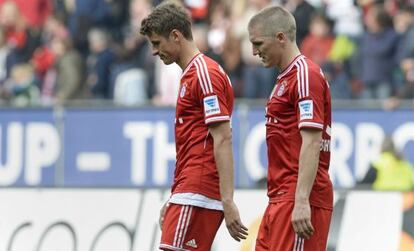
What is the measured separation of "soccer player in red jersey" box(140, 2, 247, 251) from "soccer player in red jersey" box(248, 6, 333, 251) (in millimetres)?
279

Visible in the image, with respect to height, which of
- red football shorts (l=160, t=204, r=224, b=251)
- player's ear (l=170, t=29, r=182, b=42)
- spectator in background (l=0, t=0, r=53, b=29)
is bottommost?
red football shorts (l=160, t=204, r=224, b=251)

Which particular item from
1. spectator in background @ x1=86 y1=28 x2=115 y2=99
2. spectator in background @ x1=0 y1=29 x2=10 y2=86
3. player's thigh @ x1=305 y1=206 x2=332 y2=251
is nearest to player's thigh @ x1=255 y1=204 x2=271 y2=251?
player's thigh @ x1=305 y1=206 x2=332 y2=251

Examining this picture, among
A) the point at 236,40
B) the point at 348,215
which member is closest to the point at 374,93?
the point at 236,40

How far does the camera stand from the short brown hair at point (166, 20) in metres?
7.81

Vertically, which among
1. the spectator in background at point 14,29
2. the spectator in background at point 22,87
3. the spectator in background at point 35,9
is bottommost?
the spectator in background at point 22,87

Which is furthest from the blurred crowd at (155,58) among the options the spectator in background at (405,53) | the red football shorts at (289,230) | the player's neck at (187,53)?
the red football shorts at (289,230)

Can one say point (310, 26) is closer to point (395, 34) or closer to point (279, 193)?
point (395, 34)

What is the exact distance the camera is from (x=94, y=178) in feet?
59.4

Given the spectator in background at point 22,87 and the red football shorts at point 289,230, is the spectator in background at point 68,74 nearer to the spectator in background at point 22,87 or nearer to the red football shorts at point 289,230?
the spectator in background at point 22,87

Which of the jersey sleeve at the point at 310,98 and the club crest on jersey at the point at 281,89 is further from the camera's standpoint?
the club crest on jersey at the point at 281,89

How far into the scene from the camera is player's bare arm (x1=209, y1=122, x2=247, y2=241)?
7652 millimetres

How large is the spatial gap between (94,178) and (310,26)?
11.4 feet

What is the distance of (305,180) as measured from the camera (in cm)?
729

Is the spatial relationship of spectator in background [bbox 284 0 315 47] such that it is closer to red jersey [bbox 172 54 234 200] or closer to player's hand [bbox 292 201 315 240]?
red jersey [bbox 172 54 234 200]
